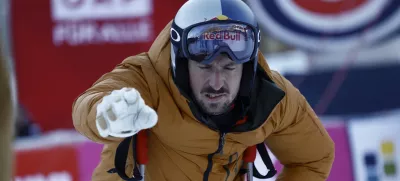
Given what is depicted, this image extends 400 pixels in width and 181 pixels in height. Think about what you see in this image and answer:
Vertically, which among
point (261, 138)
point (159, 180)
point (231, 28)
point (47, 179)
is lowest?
point (47, 179)

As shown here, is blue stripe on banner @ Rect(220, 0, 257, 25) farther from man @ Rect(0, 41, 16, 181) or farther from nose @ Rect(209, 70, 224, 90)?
man @ Rect(0, 41, 16, 181)

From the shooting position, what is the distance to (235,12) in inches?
101

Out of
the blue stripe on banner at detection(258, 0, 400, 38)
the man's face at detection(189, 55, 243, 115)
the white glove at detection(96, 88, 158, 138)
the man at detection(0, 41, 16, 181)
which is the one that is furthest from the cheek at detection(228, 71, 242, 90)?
the blue stripe on banner at detection(258, 0, 400, 38)

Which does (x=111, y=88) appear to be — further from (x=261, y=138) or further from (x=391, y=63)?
(x=391, y=63)

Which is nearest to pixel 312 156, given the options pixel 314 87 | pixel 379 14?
pixel 314 87

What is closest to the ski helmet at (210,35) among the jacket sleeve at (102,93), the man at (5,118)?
the jacket sleeve at (102,93)

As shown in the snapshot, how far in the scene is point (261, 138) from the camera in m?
2.69

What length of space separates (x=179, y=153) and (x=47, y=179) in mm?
2422

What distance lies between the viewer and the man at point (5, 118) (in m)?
0.73

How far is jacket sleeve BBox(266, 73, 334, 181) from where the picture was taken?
2.74 metres

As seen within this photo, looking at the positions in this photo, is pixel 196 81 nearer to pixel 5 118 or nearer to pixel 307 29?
pixel 5 118

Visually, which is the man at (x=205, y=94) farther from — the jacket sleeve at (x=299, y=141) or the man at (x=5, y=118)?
the man at (x=5, y=118)

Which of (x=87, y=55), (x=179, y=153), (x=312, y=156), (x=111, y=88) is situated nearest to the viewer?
(x=111, y=88)

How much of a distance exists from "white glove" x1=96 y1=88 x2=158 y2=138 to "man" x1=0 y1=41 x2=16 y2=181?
1001mm
